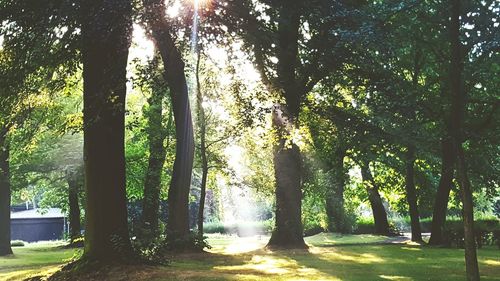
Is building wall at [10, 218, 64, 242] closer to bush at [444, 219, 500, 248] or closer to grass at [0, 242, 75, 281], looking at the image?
grass at [0, 242, 75, 281]

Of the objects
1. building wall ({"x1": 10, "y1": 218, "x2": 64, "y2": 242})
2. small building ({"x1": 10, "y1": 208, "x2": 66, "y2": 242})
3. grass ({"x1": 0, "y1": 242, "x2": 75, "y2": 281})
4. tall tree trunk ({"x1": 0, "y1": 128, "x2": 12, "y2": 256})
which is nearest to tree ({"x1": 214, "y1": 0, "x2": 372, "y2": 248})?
grass ({"x1": 0, "y1": 242, "x2": 75, "y2": 281})

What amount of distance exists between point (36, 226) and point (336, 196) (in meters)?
41.2

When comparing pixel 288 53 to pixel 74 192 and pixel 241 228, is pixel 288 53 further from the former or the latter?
pixel 241 228

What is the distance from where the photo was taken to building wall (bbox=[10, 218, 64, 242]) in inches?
2297

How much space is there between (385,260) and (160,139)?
1513cm

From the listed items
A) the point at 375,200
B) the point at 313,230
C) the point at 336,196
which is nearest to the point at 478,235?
the point at 336,196

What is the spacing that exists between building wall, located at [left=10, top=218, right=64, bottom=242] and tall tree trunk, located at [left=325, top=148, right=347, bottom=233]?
1412 inches

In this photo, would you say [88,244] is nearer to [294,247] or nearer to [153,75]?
[153,75]

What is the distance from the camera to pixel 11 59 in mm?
12250

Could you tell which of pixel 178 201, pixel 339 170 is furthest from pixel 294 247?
pixel 339 170

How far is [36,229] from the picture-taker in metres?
59.3

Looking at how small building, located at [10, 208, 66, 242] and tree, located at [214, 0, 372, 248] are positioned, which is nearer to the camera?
tree, located at [214, 0, 372, 248]

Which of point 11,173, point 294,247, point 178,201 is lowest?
point 294,247

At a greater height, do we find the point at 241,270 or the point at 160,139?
the point at 160,139
